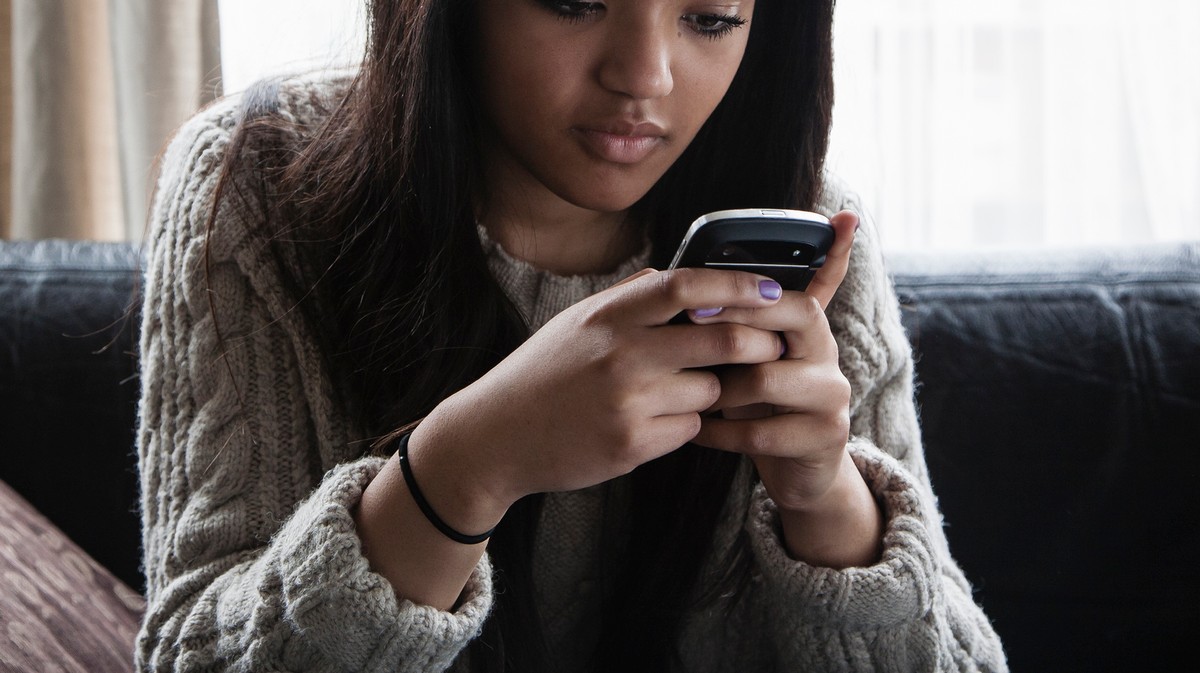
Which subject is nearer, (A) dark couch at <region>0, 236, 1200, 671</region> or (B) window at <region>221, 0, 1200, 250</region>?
(A) dark couch at <region>0, 236, 1200, 671</region>

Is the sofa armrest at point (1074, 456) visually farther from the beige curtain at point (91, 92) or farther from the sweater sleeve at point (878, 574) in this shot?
the beige curtain at point (91, 92)

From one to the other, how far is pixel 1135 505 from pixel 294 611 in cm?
97

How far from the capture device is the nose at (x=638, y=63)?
88 centimetres

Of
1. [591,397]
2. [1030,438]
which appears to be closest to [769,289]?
[591,397]

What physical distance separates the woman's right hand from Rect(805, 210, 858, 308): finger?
0.06 metres

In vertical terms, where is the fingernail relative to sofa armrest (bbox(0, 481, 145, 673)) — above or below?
above

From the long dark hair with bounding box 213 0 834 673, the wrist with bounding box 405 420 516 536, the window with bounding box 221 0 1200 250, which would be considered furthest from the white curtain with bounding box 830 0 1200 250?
the wrist with bounding box 405 420 516 536

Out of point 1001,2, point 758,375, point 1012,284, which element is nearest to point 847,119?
point 1001,2

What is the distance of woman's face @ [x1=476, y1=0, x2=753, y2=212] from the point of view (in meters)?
0.88

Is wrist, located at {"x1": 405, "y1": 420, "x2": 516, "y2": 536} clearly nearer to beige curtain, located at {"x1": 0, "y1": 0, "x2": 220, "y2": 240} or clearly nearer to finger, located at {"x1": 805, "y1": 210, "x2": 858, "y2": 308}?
finger, located at {"x1": 805, "y1": 210, "x2": 858, "y2": 308}

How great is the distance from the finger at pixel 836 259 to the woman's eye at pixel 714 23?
27 cm

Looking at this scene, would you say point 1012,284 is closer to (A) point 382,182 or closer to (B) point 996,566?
(B) point 996,566

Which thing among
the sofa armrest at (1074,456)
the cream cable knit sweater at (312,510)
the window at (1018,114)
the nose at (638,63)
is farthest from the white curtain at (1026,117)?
the nose at (638,63)

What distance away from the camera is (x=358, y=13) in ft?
3.37
